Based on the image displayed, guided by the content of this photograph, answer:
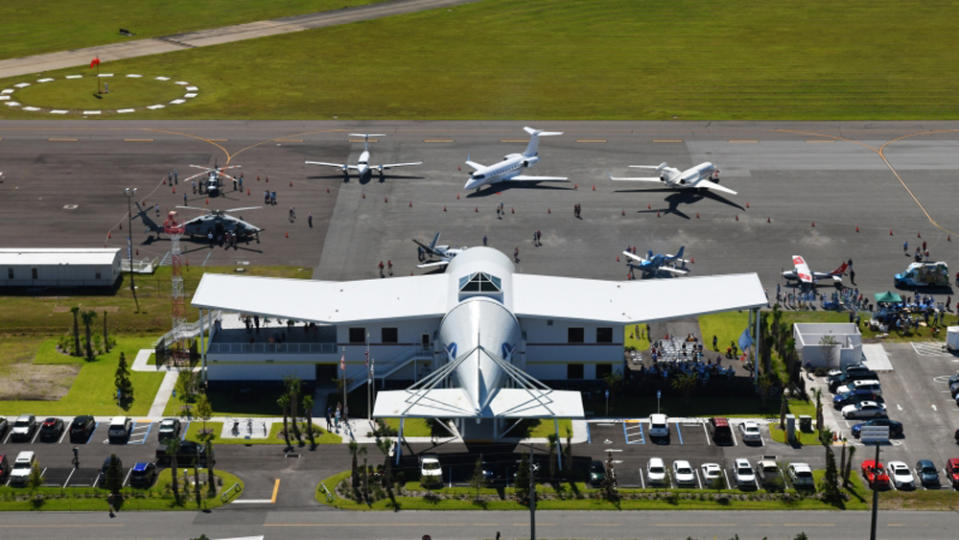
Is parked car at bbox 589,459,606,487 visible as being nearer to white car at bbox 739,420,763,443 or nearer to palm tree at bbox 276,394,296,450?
white car at bbox 739,420,763,443

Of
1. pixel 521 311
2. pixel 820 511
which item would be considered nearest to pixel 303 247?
pixel 521 311

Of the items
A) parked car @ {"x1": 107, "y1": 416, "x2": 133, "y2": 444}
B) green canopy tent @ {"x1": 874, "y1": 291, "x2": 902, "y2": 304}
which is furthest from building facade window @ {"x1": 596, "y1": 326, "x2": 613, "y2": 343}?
parked car @ {"x1": 107, "y1": 416, "x2": 133, "y2": 444}

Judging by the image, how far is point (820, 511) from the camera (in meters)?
104

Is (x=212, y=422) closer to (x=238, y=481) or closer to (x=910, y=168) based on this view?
(x=238, y=481)

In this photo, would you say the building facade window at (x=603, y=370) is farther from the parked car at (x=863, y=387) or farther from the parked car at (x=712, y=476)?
the parked car at (x=863, y=387)

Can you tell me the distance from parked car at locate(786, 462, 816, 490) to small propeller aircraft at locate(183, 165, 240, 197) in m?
95.3

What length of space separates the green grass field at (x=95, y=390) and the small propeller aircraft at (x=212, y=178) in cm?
4716

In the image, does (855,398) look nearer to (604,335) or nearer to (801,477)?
(801,477)

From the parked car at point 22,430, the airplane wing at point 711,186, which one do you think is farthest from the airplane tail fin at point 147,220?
the airplane wing at point 711,186

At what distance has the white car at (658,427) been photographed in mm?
115625

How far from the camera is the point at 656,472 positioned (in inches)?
4281

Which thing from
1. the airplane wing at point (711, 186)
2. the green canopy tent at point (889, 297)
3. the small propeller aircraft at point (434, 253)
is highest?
the airplane wing at point (711, 186)

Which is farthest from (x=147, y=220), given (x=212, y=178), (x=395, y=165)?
(x=395, y=165)

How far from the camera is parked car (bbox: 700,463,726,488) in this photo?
108 m
